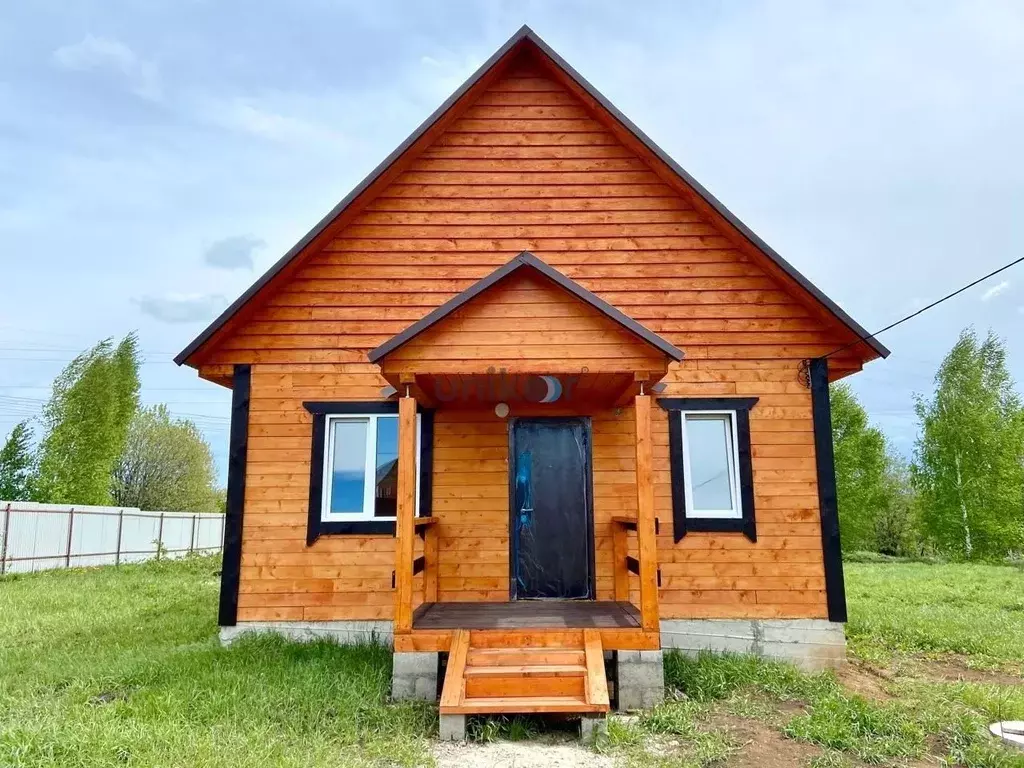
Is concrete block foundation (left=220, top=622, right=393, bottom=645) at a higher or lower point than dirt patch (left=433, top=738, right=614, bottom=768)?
higher

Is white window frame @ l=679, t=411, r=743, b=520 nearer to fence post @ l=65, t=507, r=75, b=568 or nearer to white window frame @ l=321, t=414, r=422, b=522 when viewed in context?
white window frame @ l=321, t=414, r=422, b=522

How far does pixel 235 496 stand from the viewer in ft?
24.0

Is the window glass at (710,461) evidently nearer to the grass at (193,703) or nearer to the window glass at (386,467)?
the window glass at (386,467)

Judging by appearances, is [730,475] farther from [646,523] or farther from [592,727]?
[592,727]

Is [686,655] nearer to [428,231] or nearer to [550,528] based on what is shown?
[550,528]

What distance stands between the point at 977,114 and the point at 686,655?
7.68m

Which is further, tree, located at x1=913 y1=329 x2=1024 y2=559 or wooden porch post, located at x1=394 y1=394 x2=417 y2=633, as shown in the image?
tree, located at x1=913 y1=329 x2=1024 y2=559

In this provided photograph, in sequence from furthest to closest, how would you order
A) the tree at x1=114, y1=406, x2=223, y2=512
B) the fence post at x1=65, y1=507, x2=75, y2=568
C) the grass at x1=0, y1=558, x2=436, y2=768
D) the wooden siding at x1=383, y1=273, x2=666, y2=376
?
the tree at x1=114, y1=406, x2=223, y2=512 → the fence post at x1=65, y1=507, x2=75, y2=568 → the wooden siding at x1=383, y1=273, x2=666, y2=376 → the grass at x1=0, y1=558, x2=436, y2=768

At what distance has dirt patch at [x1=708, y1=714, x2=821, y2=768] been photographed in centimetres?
454

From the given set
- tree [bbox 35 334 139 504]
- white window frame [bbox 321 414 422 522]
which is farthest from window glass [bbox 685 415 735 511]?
tree [bbox 35 334 139 504]

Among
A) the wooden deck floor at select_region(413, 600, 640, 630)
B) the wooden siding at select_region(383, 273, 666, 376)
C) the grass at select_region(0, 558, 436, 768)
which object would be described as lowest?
the grass at select_region(0, 558, 436, 768)

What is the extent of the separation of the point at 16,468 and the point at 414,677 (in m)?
21.9

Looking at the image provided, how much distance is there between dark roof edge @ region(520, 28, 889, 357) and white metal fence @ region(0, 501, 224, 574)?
629 inches

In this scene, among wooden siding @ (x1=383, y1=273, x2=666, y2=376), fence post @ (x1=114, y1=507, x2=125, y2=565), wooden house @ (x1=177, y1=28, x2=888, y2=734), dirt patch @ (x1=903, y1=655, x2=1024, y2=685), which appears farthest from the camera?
fence post @ (x1=114, y1=507, x2=125, y2=565)
